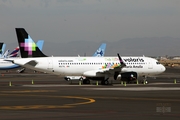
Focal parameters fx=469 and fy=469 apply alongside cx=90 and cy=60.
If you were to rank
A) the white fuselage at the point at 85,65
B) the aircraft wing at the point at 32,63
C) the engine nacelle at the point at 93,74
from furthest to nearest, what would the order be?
the engine nacelle at the point at 93,74 → the white fuselage at the point at 85,65 → the aircraft wing at the point at 32,63

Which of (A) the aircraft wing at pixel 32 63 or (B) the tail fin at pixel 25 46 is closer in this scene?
(A) the aircraft wing at pixel 32 63

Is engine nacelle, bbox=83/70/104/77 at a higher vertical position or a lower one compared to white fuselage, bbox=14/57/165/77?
lower

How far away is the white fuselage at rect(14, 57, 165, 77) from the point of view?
63078 millimetres

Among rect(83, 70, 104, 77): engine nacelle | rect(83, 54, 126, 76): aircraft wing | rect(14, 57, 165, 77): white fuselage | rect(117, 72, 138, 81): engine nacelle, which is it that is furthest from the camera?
rect(83, 70, 104, 77): engine nacelle

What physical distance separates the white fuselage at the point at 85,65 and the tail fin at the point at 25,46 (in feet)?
5.78

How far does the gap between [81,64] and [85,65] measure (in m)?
0.59

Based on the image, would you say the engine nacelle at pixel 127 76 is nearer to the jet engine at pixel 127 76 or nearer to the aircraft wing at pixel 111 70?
the jet engine at pixel 127 76

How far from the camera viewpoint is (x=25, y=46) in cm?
6488

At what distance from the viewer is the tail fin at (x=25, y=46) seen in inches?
2542

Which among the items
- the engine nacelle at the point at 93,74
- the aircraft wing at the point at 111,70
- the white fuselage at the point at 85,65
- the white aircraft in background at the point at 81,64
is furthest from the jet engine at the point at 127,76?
the engine nacelle at the point at 93,74

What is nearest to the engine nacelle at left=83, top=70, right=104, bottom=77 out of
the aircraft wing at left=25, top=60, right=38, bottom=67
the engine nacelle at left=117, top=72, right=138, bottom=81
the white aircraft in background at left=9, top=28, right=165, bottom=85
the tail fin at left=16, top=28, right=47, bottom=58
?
the white aircraft in background at left=9, top=28, right=165, bottom=85

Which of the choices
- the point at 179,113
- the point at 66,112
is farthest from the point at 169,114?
the point at 66,112

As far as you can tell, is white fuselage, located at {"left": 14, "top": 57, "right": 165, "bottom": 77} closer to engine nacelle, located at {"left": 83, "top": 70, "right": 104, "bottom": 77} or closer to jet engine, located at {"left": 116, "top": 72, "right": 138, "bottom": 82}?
engine nacelle, located at {"left": 83, "top": 70, "right": 104, "bottom": 77}

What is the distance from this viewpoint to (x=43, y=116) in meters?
24.3
